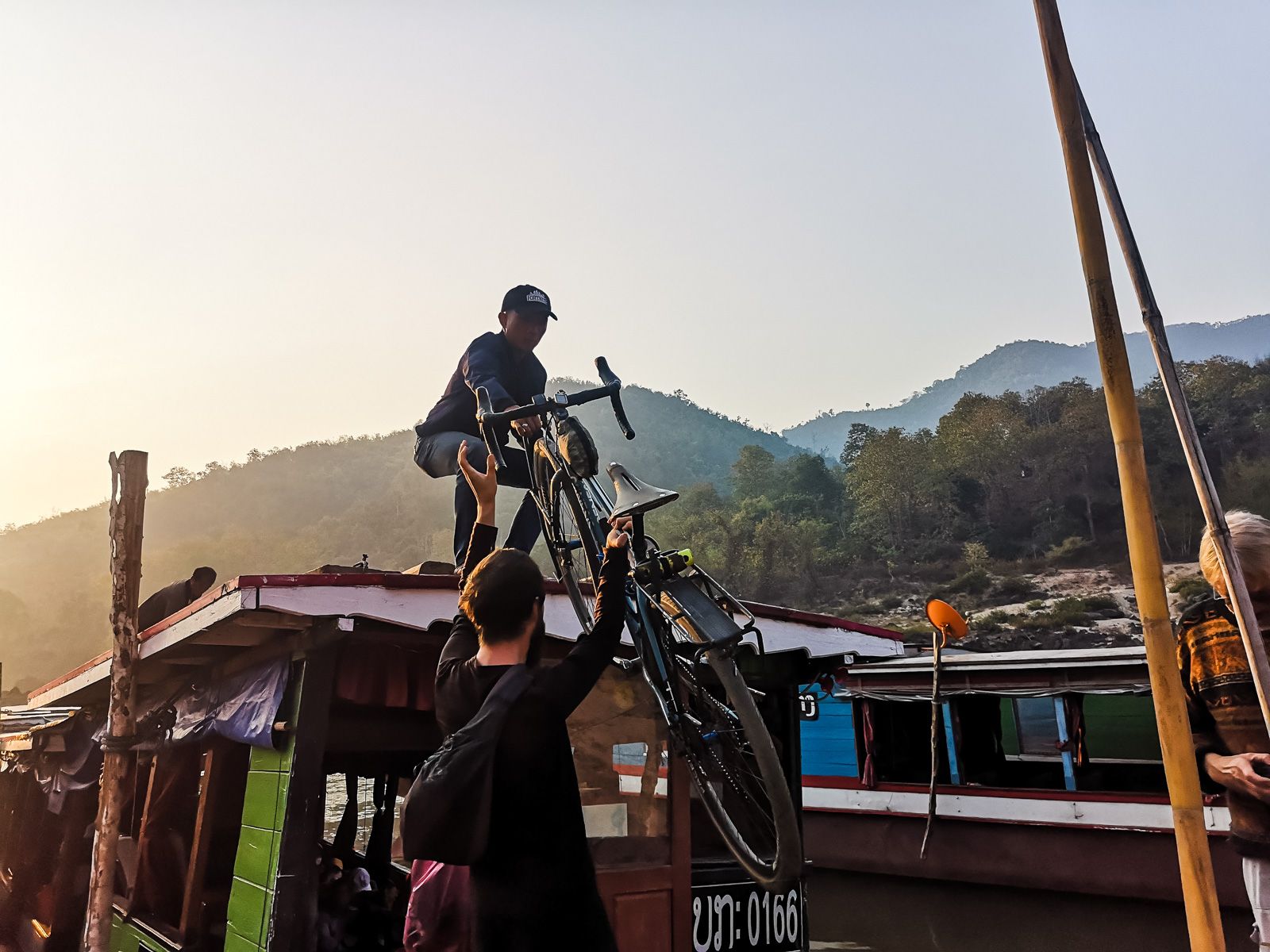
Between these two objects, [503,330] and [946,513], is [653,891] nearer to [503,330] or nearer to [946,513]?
[503,330]

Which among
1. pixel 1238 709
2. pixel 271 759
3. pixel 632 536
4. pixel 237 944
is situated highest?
pixel 632 536

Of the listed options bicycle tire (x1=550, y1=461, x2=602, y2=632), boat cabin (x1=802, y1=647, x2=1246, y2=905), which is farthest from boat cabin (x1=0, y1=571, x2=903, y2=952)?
boat cabin (x1=802, y1=647, x2=1246, y2=905)

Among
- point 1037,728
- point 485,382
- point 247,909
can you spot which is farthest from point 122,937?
point 1037,728

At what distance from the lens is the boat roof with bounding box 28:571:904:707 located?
5445 millimetres

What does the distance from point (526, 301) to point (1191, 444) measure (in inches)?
155

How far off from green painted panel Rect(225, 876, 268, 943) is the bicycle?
3.60m

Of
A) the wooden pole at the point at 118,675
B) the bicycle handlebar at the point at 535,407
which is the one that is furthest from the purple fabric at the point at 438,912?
the wooden pole at the point at 118,675

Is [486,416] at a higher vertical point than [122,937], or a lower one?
higher

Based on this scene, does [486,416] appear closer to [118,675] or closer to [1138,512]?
[1138,512]

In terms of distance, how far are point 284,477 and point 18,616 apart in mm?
58063

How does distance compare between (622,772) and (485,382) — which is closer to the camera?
(485,382)

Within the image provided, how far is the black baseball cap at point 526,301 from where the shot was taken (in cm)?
556

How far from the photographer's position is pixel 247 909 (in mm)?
6066

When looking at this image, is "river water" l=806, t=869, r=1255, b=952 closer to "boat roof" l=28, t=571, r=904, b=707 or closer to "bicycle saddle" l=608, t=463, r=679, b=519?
"boat roof" l=28, t=571, r=904, b=707
